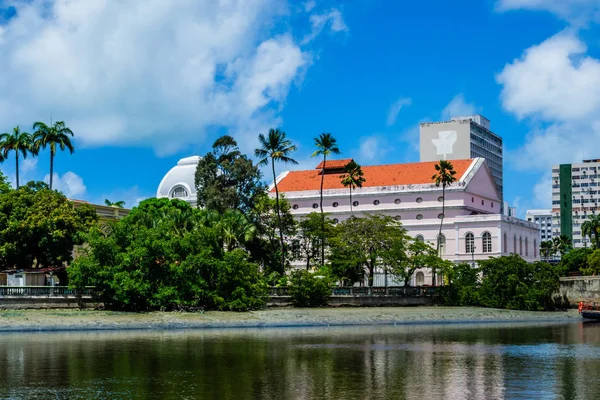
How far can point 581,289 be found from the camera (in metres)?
83.6

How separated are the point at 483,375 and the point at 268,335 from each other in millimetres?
20186

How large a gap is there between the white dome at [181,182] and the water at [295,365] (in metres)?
69.7

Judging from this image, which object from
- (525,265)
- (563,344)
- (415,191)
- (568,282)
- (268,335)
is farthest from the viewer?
(415,191)

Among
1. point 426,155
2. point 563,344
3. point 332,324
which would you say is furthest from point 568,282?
point 426,155

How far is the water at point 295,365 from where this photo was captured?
85.4 feet

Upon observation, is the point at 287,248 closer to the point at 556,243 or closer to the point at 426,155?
the point at 556,243

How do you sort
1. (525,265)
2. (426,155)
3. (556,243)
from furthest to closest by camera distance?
(426,155) → (556,243) → (525,265)

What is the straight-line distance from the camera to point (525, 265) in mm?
72750

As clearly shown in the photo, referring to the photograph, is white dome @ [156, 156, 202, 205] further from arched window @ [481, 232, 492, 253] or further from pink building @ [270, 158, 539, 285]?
arched window @ [481, 232, 492, 253]

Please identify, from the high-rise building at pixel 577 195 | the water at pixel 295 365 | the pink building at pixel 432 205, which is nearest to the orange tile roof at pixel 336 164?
the pink building at pixel 432 205

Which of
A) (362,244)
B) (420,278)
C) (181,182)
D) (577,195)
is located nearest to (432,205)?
(420,278)

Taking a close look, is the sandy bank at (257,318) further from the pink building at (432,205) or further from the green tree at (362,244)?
the pink building at (432,205)

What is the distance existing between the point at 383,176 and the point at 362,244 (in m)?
33.6

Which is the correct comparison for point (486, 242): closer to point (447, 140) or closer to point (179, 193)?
point (179, 193)
